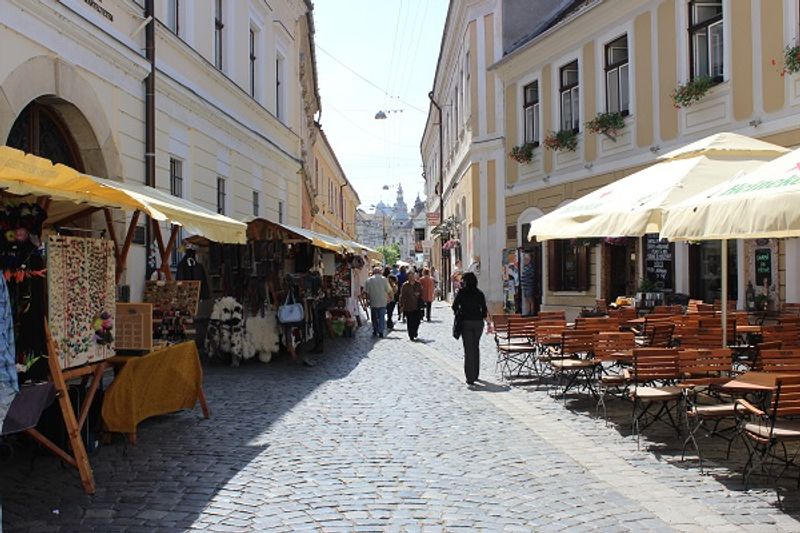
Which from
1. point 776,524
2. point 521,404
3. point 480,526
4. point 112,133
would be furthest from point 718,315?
point 112,133

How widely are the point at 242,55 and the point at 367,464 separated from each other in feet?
48.3

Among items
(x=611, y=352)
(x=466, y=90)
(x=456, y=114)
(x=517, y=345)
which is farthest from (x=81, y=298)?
(x=456, y=114)

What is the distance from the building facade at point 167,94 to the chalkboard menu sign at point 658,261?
9.46 meters

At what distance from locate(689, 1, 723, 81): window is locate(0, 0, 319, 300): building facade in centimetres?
990

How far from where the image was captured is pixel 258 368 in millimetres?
11578

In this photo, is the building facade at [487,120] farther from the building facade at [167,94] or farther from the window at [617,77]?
the building facade at [167,94]

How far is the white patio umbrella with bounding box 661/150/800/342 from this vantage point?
5.19 meters

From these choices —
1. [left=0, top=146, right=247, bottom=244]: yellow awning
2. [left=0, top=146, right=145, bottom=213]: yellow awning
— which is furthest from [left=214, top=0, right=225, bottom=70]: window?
[left=0, top=146, right=145, bottom=213]: yellow awning

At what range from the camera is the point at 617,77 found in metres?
17.3

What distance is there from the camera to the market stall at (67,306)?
5.09 metres

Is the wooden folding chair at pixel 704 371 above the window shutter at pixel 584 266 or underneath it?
underneath

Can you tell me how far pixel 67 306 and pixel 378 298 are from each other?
38.6ft

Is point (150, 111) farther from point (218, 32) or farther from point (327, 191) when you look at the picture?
point (327, 191)

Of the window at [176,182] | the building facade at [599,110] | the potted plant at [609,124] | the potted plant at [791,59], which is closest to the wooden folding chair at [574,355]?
the building facade at [599,110]
